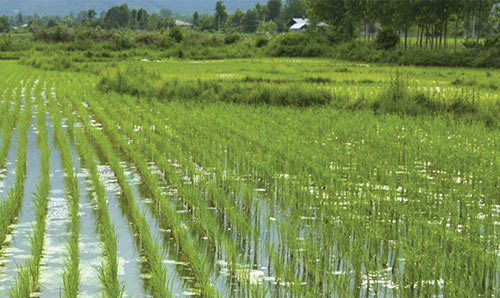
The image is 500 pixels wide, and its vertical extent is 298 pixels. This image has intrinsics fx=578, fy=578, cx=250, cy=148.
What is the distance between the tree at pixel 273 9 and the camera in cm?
9000

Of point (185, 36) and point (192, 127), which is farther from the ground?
point (185, 36)

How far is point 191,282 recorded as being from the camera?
340 centimetres

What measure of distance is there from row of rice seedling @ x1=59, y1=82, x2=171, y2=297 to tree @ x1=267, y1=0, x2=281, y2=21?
83.8 metres

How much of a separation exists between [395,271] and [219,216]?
1.62m

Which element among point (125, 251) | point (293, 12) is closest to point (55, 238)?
point (125, 251)

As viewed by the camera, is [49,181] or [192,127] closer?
[49,181]

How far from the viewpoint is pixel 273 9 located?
90.4m

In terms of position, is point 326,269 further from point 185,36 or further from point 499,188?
point 185,36

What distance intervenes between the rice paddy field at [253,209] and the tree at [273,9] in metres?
83.6

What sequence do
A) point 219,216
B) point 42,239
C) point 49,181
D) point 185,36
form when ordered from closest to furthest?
point 42,239 → point 219,216 → point 49,181 → point 185,36

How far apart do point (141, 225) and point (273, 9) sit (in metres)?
89.3

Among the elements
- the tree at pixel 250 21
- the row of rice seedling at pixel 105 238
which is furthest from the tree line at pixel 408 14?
the tree at pixel 250 21

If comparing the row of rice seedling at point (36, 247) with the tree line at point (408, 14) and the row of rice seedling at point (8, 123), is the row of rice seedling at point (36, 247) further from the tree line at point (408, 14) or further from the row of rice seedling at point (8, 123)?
the tree line at point (408, 14)

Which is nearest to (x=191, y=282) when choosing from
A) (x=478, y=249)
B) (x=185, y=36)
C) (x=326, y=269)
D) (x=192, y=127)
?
(x=326, y=269)
